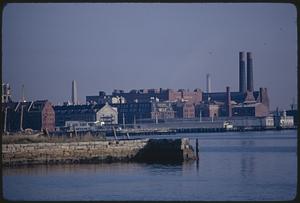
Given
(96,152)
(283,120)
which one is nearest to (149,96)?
(283,120)

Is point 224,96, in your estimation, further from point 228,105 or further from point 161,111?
point 161,111

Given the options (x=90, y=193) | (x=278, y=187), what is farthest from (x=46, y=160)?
(x=278, y=187)

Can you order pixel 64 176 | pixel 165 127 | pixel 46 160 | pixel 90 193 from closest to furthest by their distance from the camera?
pixel 90 193, pixel 64 176, pixel 46 160, pixel 165 127

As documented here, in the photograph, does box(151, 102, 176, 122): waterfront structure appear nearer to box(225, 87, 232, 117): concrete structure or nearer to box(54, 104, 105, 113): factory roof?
box(225, 87, 232, 117): concrete structure

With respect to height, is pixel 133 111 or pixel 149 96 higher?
pixel 149 96

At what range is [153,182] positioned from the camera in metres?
17.1

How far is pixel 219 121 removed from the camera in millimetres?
87312

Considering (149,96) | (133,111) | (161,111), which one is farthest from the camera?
(149,96)

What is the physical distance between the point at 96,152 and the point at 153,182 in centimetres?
756

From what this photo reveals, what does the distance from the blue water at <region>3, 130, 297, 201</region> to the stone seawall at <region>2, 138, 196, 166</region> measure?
0.78m

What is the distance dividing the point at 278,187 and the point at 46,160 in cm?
998

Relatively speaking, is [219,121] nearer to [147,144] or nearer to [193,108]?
[193,108]

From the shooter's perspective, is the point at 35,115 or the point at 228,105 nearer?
the point at 35,115

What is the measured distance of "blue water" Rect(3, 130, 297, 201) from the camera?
46.3 feet
